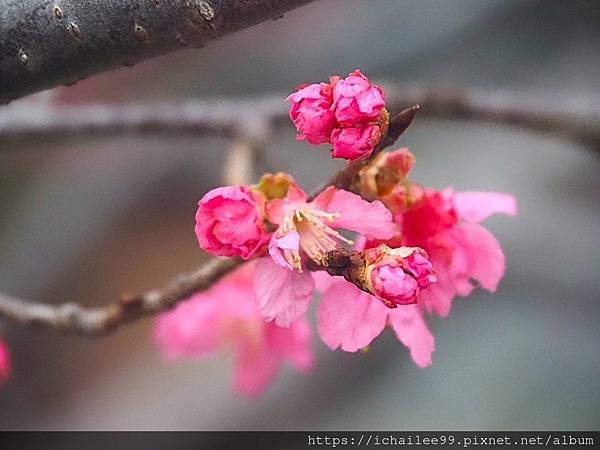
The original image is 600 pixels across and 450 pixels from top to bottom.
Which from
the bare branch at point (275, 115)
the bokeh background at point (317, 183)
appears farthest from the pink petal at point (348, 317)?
the bokeh background at point (317, 183)

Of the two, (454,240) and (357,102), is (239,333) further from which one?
(357,102)

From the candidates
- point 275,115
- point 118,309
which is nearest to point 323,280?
point 118,309

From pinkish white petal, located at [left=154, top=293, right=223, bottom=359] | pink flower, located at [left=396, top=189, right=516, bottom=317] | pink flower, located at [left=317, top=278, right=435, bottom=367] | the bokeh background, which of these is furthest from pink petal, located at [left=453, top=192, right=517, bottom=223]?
the bokeh background

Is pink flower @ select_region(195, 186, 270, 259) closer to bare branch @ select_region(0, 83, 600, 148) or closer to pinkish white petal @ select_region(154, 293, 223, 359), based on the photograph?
pinkish white petal @ select_region(154, 293, 223, 359)

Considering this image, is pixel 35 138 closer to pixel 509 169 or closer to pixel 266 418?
pixel 266 418

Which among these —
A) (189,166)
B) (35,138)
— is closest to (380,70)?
(189,166)

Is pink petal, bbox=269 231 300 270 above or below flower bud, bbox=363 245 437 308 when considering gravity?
above
